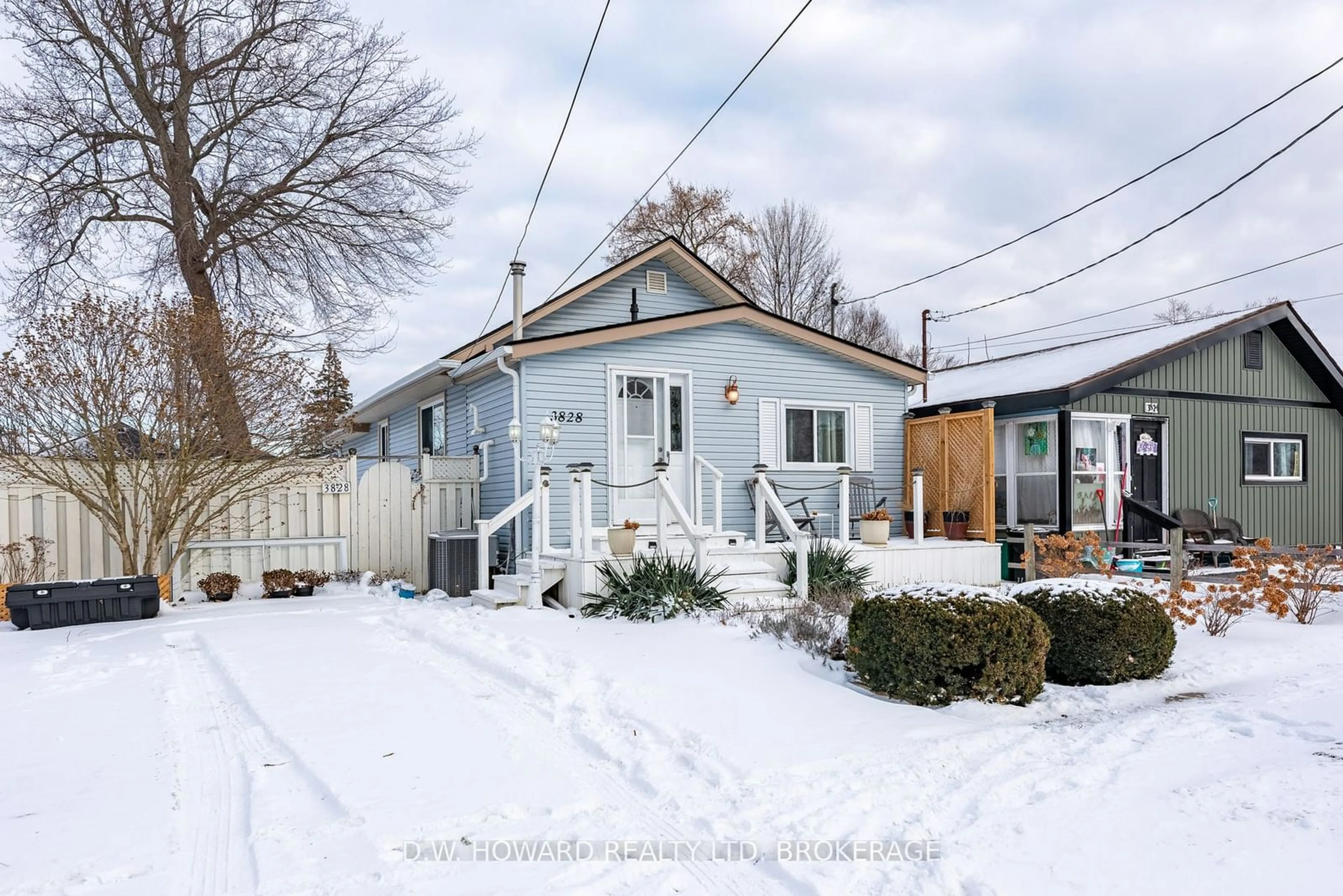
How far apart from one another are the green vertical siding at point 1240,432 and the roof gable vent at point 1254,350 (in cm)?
12

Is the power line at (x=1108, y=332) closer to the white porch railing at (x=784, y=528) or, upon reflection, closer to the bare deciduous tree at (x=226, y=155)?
the white porch railing at (x=784, y=528)

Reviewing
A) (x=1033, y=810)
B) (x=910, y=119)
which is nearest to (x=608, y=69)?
(x=910, y=119)

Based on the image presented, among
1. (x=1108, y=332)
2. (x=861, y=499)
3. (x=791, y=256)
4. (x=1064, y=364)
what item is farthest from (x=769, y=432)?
(x=1108, y=332)

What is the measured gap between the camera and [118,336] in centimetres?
873

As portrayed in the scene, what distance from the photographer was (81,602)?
26.6 feet

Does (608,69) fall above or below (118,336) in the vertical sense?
above

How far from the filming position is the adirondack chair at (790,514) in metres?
11.4

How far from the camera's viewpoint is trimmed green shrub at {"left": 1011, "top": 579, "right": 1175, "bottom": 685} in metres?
5.46

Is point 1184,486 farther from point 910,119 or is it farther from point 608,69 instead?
point 608,69

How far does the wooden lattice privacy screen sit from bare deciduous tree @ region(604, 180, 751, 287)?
14.0m

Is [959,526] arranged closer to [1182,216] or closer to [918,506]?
[918,506]

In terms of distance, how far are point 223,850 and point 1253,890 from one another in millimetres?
3580

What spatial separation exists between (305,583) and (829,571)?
628 cm

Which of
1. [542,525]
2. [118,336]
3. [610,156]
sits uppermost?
[610,156]
